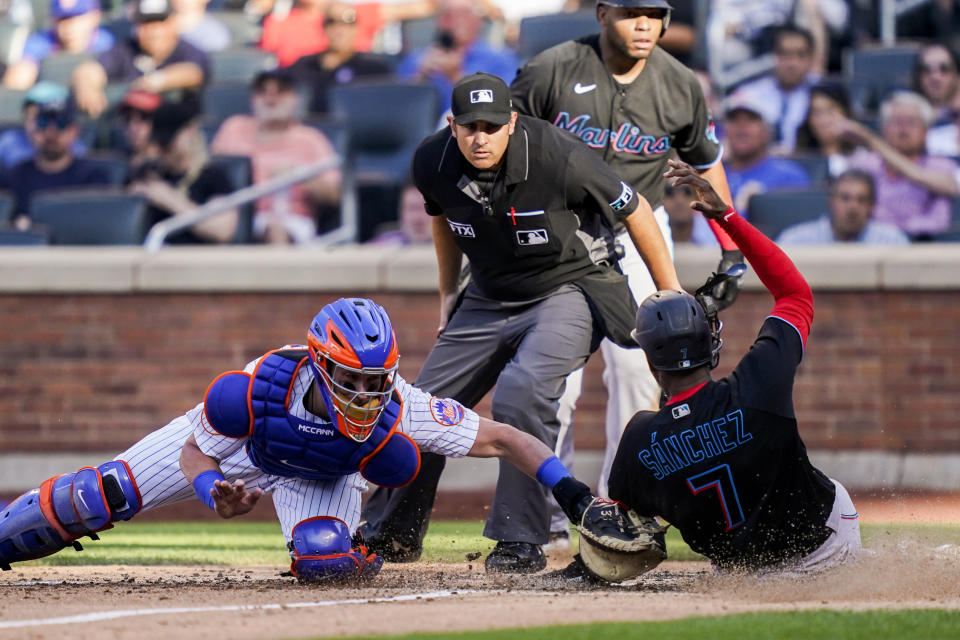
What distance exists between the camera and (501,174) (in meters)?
5.63

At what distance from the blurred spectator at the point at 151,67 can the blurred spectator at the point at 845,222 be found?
19.1 feet

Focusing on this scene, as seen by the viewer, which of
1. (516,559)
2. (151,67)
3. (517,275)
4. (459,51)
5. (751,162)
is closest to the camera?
(516,559)

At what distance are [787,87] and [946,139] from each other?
1323 mm

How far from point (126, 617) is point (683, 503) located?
1.93 metres

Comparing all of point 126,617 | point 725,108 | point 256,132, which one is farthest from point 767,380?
point 256,132

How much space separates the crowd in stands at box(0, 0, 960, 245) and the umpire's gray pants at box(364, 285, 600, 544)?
434 centimetres

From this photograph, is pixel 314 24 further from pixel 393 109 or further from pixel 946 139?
pixel 946 139

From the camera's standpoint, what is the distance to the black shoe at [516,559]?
5.63m

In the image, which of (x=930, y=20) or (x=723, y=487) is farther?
(x=930, y=20)

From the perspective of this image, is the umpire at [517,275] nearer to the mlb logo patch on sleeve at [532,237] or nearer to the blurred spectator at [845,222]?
the mlb logo patch on sleeve at [532,237]

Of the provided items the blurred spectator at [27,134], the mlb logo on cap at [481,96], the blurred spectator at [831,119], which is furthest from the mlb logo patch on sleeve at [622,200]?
the blurred spectator at [27,134]

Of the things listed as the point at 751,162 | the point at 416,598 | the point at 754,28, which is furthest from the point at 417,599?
the point at 754,28

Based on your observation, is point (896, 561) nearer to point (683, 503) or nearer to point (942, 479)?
point (683, 503)

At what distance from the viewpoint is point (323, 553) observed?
17.2 feet
